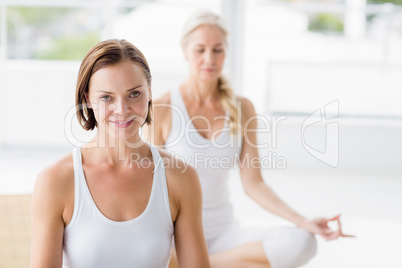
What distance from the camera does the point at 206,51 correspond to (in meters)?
2.19

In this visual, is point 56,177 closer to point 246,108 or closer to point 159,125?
point 159,125

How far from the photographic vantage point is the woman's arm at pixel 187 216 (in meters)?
1.38

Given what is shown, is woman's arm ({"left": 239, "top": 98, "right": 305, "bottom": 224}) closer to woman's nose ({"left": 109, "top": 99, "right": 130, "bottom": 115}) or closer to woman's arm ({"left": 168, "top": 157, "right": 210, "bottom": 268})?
woman's arm ({"left": 168, "top": 157, "right": 210, "bottom": 268})

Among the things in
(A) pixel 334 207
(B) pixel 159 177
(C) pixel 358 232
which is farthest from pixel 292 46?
(B) pixel 159 177

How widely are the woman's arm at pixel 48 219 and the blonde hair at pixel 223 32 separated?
1.01 meters

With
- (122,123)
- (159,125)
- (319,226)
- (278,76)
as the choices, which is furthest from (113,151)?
(278,76)

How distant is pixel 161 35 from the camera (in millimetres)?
5367

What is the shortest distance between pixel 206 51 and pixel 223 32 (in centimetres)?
11

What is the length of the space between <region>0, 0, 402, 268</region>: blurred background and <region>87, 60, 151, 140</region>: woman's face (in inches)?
114

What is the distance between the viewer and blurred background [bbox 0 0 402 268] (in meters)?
4.83

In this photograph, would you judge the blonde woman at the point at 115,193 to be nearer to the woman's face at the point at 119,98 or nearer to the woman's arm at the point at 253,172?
the woman's face at the point at 119,98

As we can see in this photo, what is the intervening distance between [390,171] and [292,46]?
4.47 feet

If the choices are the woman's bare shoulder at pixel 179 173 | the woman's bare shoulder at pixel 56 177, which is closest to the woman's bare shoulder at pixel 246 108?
the woman's bare shoulder at pixel 179 173

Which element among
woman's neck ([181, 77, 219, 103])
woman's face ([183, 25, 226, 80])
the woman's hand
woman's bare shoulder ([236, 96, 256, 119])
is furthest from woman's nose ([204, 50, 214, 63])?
the woman's hand
